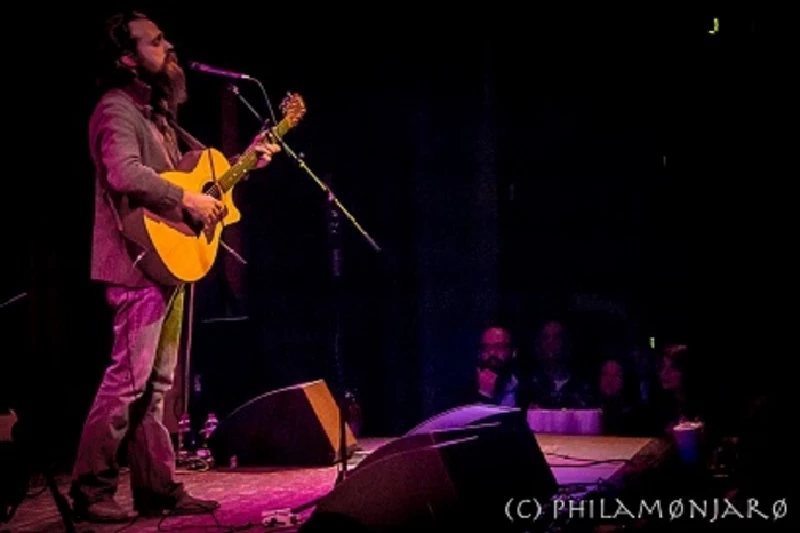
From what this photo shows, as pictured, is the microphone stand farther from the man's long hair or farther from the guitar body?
the man's long hair

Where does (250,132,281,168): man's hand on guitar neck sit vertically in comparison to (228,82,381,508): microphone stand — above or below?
above

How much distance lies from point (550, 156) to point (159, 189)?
19.4ft

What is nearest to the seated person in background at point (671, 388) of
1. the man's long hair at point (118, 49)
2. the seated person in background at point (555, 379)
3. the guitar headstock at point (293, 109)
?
the seated person in background at point (555, 379)

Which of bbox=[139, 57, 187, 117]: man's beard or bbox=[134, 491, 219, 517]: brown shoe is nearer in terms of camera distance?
bbox=[134, 491, 219, 517]: brown shoe

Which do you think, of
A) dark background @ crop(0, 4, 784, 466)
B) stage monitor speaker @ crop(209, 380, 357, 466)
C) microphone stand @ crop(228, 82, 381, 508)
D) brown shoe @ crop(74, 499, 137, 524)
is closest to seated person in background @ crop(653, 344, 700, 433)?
dark background @ crop(0, 4, 784, 466)

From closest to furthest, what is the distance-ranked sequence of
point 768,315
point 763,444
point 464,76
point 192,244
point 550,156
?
point 763,444
point 192,244
point 768,315
point 464,76
point 550,156

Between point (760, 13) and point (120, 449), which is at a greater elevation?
point (760, 13)

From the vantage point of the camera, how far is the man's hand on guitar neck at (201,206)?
406 centimetres

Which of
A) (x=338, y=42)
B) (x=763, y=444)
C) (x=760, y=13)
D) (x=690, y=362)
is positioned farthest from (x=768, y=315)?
(x=338, y=42)

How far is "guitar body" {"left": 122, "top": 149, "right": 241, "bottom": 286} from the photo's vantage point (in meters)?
A: 4.02

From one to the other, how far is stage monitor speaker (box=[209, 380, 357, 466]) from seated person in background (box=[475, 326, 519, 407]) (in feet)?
6.54

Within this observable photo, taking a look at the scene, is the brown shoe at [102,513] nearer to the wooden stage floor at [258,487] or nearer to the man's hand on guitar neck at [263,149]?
the wooden stage floor at [258,487]

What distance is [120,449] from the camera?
4.35 meters

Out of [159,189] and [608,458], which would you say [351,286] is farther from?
[159,189]
